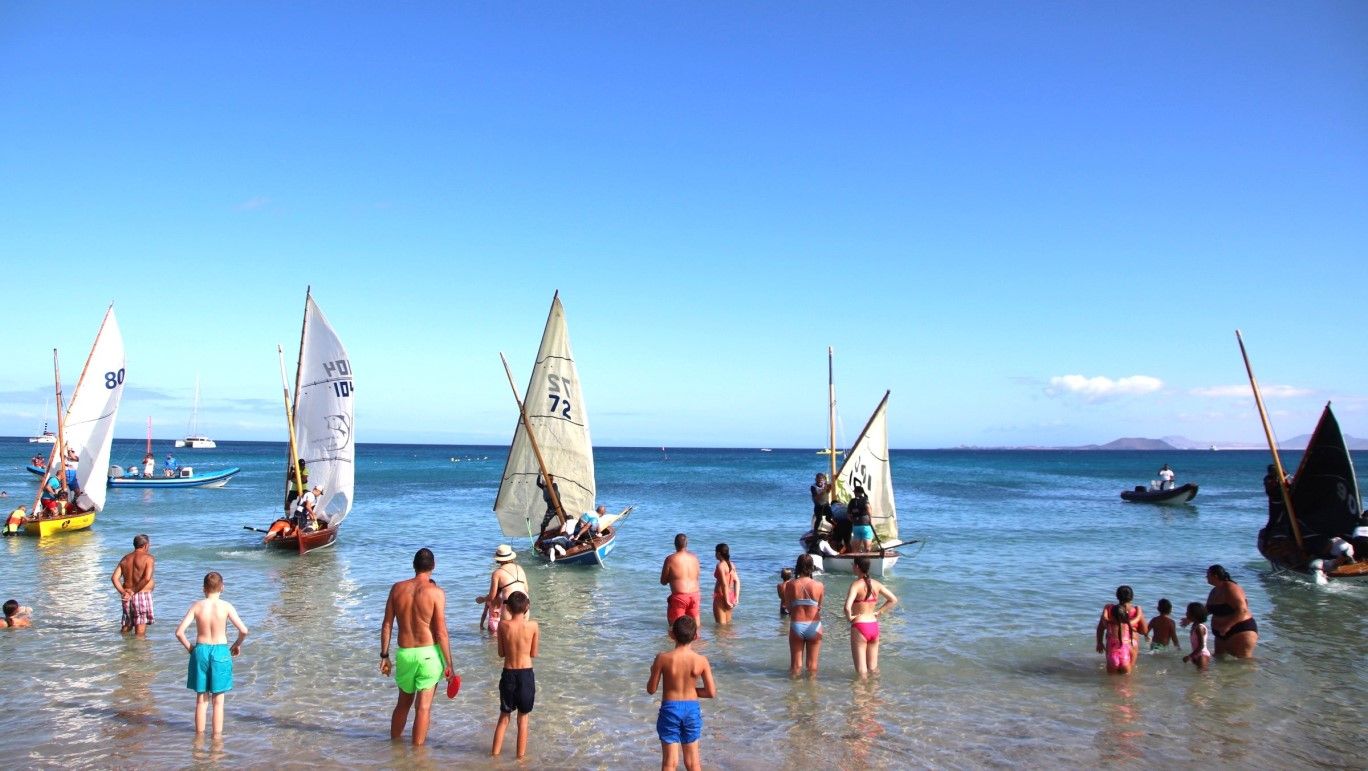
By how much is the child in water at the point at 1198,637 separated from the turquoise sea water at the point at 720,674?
0.21 m

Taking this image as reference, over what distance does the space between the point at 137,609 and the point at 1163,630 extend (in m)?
14.8

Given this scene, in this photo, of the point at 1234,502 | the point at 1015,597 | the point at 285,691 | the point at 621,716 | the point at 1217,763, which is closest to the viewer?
the point at 1217,763

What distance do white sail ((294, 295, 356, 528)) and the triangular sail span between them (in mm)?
23416

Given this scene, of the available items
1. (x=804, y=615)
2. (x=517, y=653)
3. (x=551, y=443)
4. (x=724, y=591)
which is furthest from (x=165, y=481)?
(x=517, y=653)

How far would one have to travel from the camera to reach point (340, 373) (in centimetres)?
2442

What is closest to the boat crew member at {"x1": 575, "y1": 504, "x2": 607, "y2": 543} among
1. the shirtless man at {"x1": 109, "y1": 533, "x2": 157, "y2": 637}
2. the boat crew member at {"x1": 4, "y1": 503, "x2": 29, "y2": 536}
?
the shirtless man at {"x1": 109, "y1": 533, "x2": 157, "y2": 637}

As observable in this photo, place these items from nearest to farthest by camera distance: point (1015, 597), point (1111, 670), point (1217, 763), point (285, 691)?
point (1217, 763) < point (285, 691) < point (1111, 670) < point (1015, 597)

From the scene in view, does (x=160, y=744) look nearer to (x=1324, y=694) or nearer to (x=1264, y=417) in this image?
(x=1324, y=694)

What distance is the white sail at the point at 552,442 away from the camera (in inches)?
902

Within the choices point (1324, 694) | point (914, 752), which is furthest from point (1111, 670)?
point (914, 752)

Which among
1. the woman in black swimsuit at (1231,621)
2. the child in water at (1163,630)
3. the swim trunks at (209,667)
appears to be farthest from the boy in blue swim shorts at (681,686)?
the woman in black swimsuit at (1231,621)

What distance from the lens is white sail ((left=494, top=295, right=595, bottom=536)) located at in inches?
902

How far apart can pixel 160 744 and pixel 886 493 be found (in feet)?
52.6

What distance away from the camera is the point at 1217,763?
8578mm
